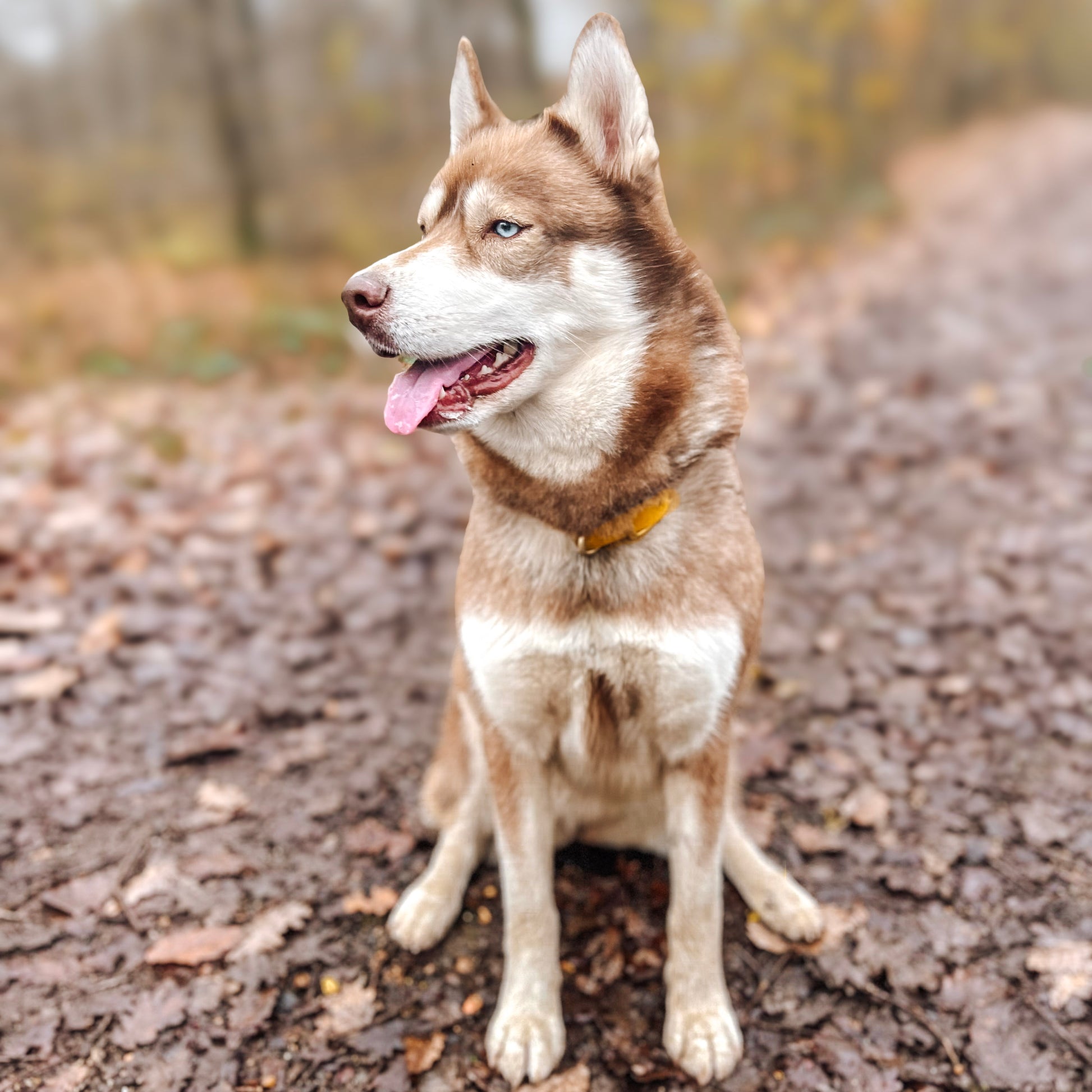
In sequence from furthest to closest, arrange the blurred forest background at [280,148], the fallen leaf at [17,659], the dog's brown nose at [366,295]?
the blurred forest background at [280,148]
the fallen leaf at [17,659]
the dog's brown nose at [366,295]

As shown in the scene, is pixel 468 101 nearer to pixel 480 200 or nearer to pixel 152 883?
pixel 480 200

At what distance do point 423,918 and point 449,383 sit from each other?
1.64 metres

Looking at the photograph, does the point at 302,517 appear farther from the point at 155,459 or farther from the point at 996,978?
the point at 996,978

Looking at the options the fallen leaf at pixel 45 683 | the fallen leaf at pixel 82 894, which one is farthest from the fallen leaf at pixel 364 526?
the fallen leaf at pixel 82 894

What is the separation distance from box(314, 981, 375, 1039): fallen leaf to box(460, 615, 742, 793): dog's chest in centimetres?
91

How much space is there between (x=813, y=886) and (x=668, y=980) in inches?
27.5

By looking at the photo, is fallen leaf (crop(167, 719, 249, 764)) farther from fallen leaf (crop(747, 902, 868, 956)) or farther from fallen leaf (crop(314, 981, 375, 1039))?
fallen leaf (crop(747, 902, 868, 956))

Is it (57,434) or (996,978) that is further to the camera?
(57,434)

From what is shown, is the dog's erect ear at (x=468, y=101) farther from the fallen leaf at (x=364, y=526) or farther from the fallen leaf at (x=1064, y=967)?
the fallen leaf at (x=364, y=526)

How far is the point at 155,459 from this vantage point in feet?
19.0

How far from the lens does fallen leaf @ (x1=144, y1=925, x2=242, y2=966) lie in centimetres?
275

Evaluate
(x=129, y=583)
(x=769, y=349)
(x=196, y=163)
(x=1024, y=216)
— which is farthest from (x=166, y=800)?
(x=1024, y=216)

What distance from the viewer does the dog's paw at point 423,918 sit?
2.82 meters

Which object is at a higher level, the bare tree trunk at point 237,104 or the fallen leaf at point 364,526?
the bare tree trunk at point 237,104
